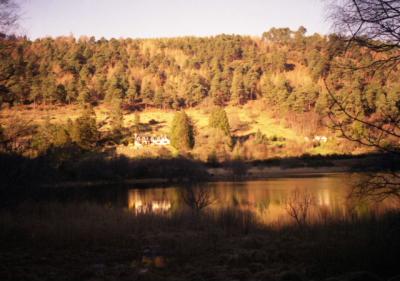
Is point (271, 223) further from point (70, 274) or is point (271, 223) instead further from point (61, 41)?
point (61, 41)

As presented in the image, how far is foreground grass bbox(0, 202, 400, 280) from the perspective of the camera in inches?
340

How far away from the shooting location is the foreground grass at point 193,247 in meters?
8.65

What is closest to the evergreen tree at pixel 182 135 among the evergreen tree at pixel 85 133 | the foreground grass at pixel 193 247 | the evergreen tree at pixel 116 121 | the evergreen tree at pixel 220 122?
the evergreen tree at pixel 220 122

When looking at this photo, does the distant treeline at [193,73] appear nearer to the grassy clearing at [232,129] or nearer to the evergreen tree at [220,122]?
the grassy clearing at [232,129]

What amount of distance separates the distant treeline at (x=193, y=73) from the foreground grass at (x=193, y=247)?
2.75m

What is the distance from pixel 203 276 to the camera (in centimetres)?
953

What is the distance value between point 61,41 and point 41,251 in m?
170

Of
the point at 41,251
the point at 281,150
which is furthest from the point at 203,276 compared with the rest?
the point at 281,150

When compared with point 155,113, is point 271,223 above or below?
below

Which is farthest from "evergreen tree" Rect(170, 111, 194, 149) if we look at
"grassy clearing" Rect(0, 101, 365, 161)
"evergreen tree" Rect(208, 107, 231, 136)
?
"evergreen tree" Rect(208, 107, 231, 136)

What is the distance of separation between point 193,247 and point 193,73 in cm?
11812

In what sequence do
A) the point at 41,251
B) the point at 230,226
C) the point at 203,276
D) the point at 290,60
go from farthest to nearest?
the point at 290,60
the point at 230,226
the point at 41,251
the point at 203,276

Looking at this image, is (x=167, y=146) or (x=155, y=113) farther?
(x=155, y=113)

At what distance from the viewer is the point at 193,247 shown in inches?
496
